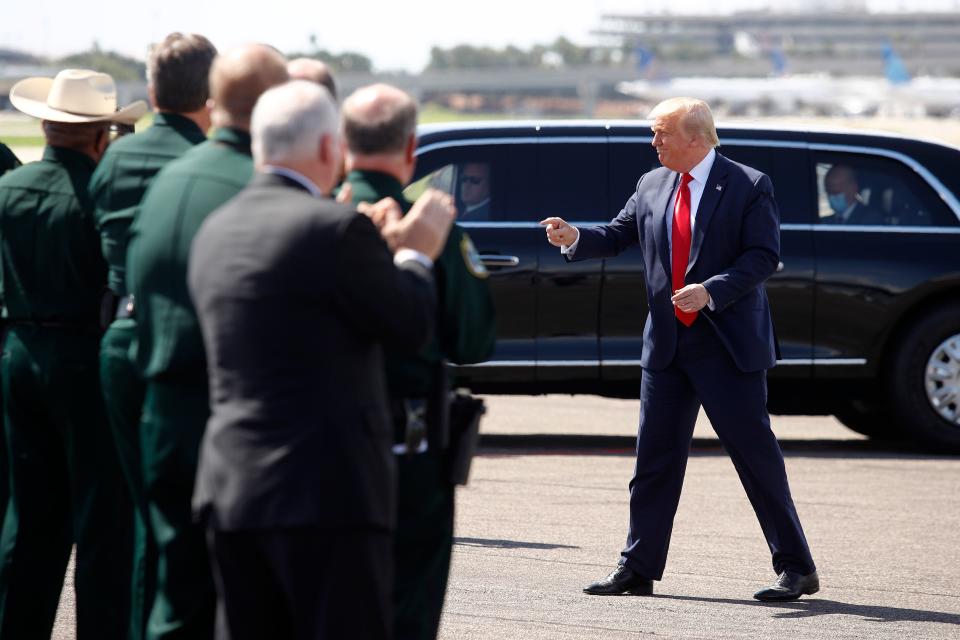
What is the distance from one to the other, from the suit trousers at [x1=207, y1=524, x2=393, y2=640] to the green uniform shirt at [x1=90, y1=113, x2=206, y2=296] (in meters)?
1.21

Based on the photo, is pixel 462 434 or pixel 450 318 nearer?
pixel 450 318

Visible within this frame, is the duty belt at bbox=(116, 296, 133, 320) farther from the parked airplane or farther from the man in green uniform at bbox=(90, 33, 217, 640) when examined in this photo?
the parked airplane

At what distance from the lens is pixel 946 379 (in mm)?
9867

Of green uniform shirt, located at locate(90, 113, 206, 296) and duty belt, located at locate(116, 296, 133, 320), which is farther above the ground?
green uniform shirt, located at locate(90, 113, 206, 296)

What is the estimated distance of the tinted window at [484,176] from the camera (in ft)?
31.8

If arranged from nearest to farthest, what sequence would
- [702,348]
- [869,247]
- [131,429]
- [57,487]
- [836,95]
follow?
[131,429] → [57,487] → [702,348] → [869,247] → [836,95]

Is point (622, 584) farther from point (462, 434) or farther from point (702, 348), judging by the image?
point (462, 434)

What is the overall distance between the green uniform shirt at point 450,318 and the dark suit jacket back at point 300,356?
347mm

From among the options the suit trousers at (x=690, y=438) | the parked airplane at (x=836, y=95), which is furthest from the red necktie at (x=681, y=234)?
the parked airplane at (x=836, y=95)

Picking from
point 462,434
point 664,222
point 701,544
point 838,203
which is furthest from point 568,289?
point 462,434

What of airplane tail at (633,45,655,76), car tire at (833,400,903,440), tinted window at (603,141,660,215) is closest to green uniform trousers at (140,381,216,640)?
tinted window at (603,141,660,215)

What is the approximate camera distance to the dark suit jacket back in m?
3.27

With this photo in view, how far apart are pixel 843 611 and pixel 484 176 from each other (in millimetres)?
4402

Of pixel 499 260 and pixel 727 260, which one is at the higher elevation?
pixel 727 260
